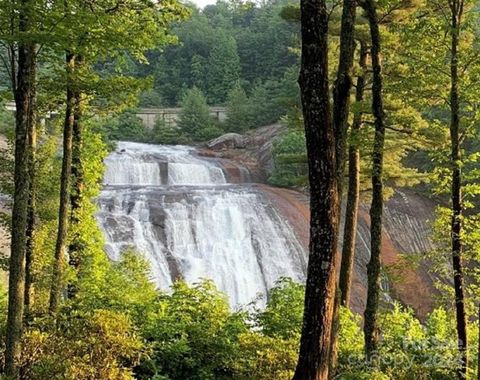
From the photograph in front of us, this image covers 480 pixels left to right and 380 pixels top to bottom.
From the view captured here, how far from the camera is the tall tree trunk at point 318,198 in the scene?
15.5 ft

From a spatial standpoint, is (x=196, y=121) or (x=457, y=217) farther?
(x=196, y=121)

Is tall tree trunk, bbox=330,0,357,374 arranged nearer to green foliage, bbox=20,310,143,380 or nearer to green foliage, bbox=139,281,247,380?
green foliage, bbox=139,281,247,380

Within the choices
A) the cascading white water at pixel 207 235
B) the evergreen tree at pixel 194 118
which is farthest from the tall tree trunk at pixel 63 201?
the evergreen tree at pixel 194 118

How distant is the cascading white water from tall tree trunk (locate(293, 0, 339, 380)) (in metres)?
12.3

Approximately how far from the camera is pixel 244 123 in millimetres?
38594

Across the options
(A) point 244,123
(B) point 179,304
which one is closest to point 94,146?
(B) point 179,304

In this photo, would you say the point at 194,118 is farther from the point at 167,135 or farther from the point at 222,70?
the point at 222,70

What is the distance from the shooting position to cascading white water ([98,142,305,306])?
17.6 metres

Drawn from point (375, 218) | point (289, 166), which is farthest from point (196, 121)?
point (375, 218)

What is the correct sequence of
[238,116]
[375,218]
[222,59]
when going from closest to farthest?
[375,218]
[238,116]
[222,59]

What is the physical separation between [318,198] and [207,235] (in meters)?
14.7

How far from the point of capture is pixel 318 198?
482 cm

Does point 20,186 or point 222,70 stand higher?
point 222,70

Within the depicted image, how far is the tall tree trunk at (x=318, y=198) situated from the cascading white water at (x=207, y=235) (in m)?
12.3
